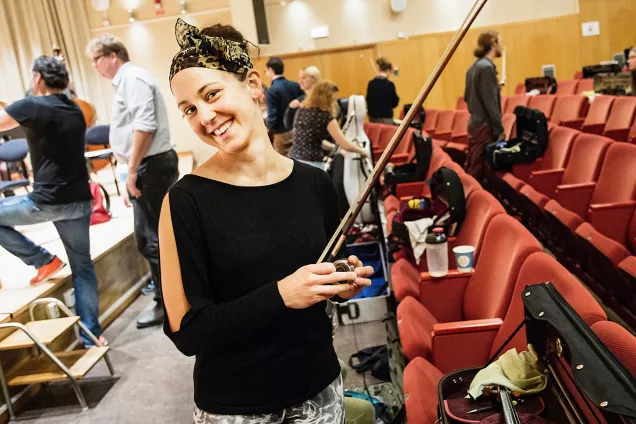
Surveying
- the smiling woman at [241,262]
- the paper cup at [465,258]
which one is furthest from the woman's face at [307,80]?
the smiling woman at [241,262]

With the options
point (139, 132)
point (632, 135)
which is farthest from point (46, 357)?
point (632, 135)

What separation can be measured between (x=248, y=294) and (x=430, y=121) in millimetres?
7701

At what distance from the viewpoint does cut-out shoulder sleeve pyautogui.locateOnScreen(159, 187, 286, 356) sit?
3.34 feet

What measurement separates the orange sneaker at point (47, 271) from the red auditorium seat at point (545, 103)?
536 centimetres

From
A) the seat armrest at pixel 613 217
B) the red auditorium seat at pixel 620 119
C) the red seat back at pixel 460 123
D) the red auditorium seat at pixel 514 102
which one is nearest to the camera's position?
the seat armrest at pixel 613 217

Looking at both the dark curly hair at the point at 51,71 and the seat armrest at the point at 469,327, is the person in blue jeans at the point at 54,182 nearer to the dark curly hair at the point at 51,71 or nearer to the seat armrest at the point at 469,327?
the dark curly hair at the point at 51,71

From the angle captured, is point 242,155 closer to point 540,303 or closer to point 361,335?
point 540,303

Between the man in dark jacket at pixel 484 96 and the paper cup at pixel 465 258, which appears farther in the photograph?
the man in dark jacket at pixel 484 96

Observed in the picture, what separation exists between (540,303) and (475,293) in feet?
3.31

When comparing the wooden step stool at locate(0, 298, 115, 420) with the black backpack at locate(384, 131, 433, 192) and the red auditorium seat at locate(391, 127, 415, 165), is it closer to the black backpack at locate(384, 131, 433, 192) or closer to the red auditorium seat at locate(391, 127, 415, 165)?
the black backpack at locate(384, 131, 433, 192)

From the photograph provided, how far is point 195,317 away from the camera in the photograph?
1.03 meters

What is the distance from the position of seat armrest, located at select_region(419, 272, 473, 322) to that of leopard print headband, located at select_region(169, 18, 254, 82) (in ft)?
5.27

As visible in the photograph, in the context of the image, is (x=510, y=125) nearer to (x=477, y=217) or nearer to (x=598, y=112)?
(x=598, y=112)

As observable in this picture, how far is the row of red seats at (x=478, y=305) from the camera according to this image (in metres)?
1.62
